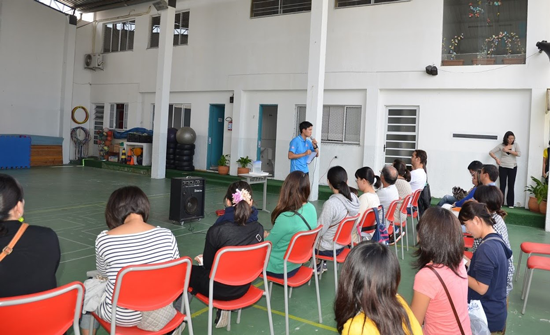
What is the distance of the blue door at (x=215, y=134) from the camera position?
12719 mm

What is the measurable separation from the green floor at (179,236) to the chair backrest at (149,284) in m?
0.99

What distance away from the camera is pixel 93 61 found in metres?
15.1

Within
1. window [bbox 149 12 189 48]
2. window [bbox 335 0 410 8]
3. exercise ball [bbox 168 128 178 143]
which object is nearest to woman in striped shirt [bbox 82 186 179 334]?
window [bbox 335 0 410 8]

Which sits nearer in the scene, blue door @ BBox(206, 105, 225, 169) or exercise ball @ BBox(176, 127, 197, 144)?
exercise ball @ BBox(176, 127, 197, 144)

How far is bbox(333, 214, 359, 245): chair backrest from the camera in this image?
337cm

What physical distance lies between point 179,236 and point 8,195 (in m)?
3.65

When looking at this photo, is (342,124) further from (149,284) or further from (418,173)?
(149,284)

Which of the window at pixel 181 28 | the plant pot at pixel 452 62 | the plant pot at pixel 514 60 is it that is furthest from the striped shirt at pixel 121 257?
the window at pixel 181 28

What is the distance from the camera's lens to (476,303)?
7.13 ft

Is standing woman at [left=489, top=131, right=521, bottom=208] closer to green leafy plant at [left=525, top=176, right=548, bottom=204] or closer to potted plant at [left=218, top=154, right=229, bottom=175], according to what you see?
green leafy plant at [left=525, top=176, right=548, bottom=204]

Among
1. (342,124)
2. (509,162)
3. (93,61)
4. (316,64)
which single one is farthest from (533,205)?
(93,61)

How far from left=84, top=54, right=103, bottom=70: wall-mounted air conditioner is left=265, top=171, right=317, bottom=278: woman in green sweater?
13.8 metres

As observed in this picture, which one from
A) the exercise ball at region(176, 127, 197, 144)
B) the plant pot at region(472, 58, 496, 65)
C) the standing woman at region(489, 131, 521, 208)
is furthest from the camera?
the exercise ball at region(176, 127, 197, 144)

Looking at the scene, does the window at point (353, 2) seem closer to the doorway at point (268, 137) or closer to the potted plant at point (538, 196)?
the doorway at point (268, 137)
